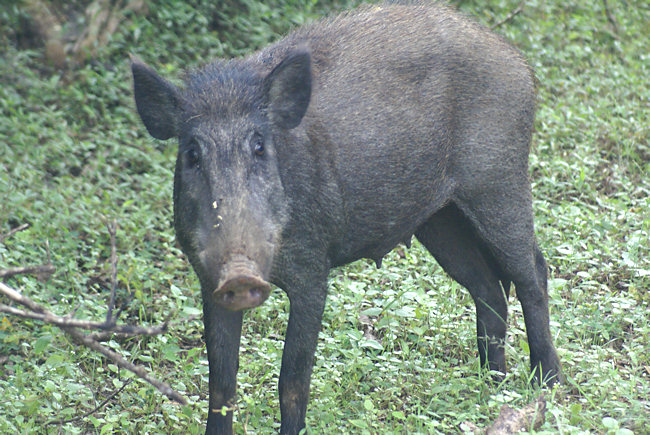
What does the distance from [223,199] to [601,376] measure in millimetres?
2155

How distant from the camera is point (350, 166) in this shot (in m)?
4.27

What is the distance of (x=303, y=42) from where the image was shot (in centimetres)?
442

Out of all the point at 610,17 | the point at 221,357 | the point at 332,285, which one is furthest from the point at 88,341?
the point at 610,17

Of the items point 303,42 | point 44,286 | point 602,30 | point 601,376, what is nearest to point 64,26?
point 44,286

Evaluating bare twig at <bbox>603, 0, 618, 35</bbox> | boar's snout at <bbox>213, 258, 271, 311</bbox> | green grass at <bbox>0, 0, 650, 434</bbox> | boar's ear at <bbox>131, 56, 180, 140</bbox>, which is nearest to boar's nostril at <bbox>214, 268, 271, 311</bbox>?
boar's snout at <bbox>213, 258, 271, 311</bbox>

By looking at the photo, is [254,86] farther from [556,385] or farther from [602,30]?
[602,30]

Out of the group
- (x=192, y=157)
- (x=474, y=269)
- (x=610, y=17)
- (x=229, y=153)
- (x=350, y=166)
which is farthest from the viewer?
(x=610, y=17)

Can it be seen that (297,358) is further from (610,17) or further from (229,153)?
(610,17)

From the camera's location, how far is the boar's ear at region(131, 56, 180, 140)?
13.1 feet

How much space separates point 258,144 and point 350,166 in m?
0.57

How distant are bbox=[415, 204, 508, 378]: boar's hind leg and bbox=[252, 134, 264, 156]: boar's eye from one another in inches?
54.8

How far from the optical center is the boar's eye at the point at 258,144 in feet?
12.6

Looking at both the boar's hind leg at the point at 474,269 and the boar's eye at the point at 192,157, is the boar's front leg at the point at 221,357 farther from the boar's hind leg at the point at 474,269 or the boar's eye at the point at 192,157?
the boar's hind leg at the point at 474,269

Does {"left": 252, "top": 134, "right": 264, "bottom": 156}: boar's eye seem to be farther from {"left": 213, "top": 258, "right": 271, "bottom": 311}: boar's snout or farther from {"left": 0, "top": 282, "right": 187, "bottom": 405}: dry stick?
{"left": 0, "top": 282, "right": 187, "bottom": 405}: dry stick
